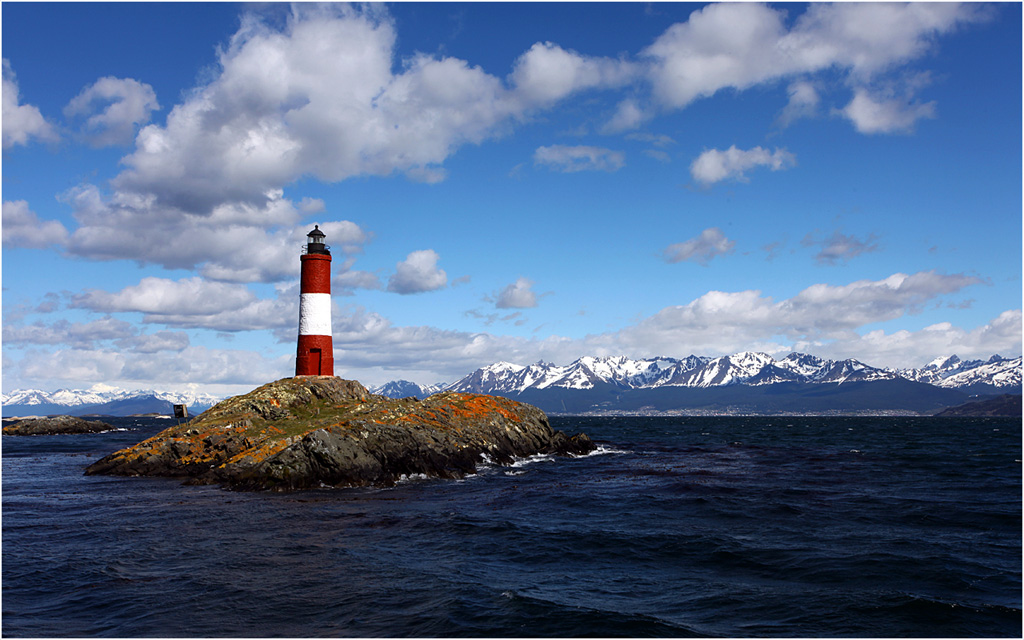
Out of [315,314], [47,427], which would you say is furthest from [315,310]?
[47,427]

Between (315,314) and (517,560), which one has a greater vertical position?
(315,314)

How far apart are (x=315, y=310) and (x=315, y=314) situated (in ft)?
0.98

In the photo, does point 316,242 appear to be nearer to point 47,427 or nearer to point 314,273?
point 314,273

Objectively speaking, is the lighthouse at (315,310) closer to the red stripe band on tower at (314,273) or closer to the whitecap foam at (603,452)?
the red stripe band on tower at (314,273)

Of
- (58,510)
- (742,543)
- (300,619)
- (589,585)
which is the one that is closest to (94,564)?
(300,619)

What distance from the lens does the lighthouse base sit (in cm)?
4738

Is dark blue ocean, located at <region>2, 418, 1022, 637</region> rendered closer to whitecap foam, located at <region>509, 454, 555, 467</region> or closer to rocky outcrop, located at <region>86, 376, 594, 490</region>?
rocky outcrop, located at <region>86, 376, 594, 490</region>

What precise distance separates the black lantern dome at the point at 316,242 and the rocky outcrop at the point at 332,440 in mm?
9587

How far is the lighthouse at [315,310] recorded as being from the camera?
47.0m

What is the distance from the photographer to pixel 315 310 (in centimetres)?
4703

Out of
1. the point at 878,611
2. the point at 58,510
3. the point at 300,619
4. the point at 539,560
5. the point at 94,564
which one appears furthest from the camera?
the point at 58,510

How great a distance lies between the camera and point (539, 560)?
1731 cm

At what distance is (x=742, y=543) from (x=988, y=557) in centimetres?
645

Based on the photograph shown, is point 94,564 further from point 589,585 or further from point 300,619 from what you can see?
point 589,585
